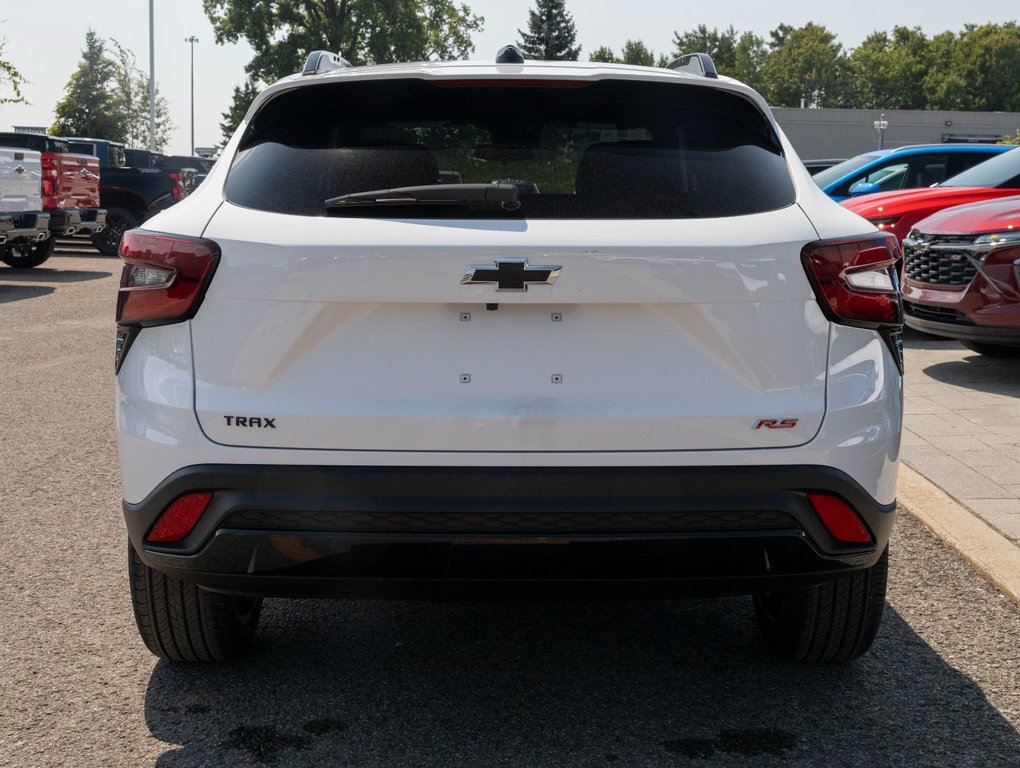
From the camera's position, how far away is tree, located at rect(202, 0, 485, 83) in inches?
2398

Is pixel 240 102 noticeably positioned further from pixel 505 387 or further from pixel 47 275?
pixel 505 387

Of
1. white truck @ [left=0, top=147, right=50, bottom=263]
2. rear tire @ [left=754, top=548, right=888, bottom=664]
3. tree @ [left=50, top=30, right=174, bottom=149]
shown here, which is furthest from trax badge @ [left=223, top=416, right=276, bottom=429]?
tree @ [left=50, top=30, right=174, bottom=149]

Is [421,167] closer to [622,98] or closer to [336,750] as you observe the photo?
[622,98]

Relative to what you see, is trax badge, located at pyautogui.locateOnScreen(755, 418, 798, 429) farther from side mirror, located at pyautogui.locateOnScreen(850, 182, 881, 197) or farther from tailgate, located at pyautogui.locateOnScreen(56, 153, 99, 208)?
tailgate, located at pyautogui.locateOnScreen(56, 153, 99, 208)

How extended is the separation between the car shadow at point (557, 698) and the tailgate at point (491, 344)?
0.82 m

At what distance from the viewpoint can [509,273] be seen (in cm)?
278

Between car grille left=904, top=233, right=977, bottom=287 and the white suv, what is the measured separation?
6.34m

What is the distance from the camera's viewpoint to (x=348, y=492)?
281cm

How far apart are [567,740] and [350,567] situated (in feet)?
2.48

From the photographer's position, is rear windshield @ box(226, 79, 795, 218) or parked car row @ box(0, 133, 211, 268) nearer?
rear windshield @ box(226, 79, 795, 218)

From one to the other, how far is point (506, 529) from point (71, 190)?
17.5 meters

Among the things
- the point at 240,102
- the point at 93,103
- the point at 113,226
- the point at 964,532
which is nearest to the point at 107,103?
the point at 93,103

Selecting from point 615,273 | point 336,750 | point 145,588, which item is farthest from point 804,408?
point 145,588

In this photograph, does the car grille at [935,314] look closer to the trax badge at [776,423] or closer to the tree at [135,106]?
the trax badge at [776,423]
